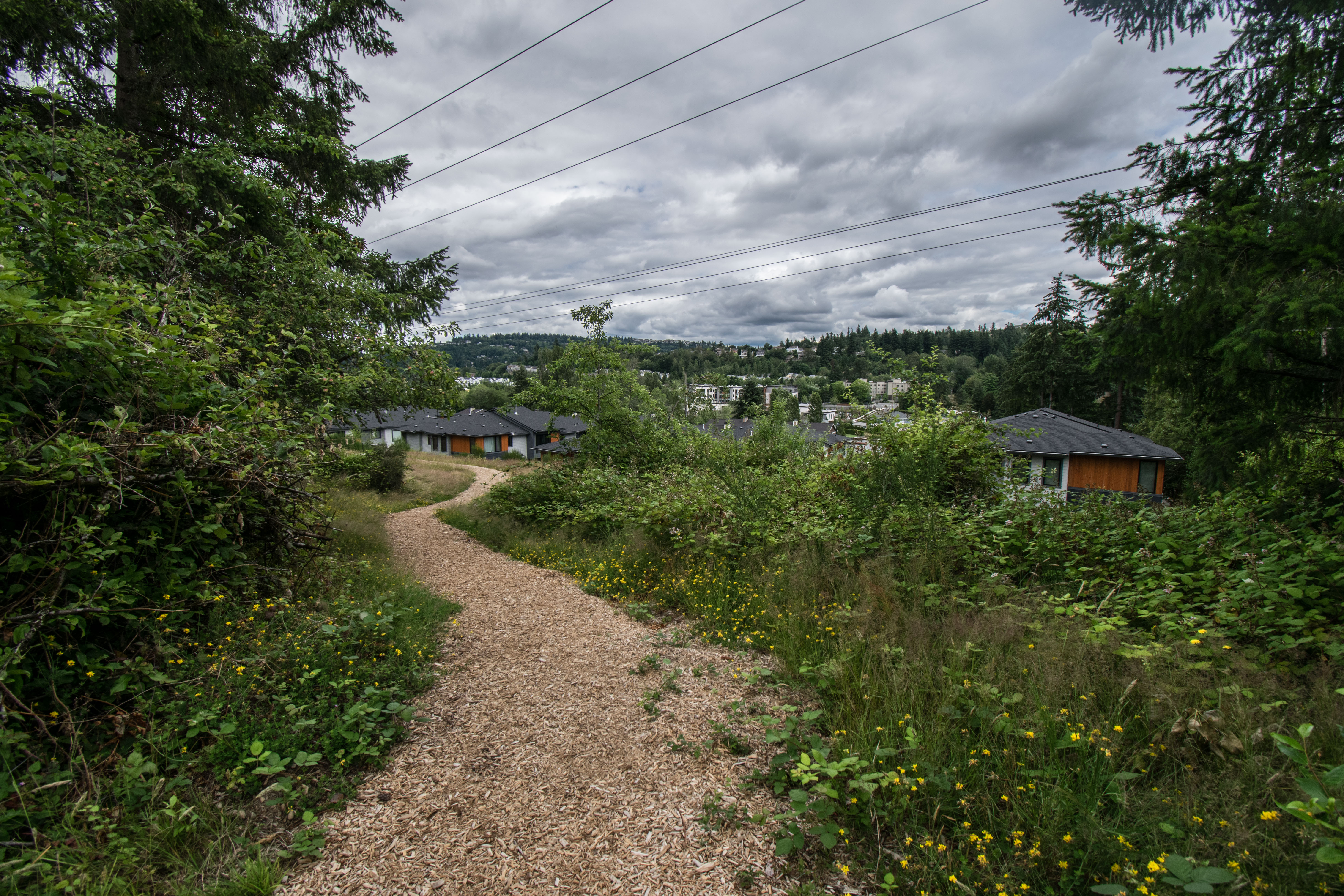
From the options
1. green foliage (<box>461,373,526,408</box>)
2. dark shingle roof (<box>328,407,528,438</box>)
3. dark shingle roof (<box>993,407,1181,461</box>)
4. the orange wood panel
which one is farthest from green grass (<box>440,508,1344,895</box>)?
green foliage (<box>461,373,526,408</box>)

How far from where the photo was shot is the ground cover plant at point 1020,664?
1.92 metres

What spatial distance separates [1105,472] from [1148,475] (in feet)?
4.25

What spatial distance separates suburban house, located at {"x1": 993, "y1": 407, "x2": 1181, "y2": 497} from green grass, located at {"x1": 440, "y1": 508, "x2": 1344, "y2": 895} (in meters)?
17.9

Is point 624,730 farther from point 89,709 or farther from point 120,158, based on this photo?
point 120,158

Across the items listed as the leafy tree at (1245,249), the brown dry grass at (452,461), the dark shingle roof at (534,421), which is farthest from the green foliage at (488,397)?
the leafy tree at (1245,249)

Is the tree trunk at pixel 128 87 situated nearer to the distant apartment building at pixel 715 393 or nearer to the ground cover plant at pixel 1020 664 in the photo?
the ground cover plant at pixel 1020 664

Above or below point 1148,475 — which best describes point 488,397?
above

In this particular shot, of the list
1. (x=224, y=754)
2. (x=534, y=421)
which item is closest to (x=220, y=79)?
(x=224, y=754)

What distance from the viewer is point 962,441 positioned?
20.5ft

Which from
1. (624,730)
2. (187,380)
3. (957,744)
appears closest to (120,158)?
(187,380)

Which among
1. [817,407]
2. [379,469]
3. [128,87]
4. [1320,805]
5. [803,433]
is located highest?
[128,87]

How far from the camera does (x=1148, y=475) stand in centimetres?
1888

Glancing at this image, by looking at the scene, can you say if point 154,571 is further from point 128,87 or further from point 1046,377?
point 1046,377

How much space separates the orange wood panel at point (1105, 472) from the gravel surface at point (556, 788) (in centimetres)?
2147
